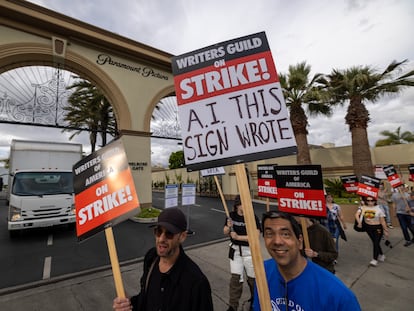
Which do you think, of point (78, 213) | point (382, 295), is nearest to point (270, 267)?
point (78, 213)

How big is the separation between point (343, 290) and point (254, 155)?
106cm

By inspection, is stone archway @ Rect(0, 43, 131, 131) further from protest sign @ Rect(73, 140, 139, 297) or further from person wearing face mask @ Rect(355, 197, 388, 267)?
person wearing face mask @ Rect(355, 197, 388, 267)

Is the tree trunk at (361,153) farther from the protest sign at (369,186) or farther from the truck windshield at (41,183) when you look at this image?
the truck windshield at (41,183)

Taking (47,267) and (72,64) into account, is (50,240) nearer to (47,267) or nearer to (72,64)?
(47,267)

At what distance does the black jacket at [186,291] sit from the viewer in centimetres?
148

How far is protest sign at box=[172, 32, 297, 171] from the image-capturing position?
172cm

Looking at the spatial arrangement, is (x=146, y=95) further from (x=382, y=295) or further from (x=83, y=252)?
(x=382, y=295)

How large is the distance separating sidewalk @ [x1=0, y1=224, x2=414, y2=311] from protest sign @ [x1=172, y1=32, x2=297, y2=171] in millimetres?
3080

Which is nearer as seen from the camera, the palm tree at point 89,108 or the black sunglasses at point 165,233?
the black sunglasses at point 165,233

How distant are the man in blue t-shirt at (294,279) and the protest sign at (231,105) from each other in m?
0.57

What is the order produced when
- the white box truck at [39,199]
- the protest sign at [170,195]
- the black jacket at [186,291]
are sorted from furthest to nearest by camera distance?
the protest sign at [170,195] < the white box truck at [39,199] < the black jacket at [186,291]

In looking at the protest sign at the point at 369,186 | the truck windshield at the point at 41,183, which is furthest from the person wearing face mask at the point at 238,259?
the truck windshield at the point at 41,183

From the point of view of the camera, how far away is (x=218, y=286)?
4191 millimetres

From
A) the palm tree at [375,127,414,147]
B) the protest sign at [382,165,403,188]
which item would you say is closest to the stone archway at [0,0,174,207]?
the protest sign at [382,165,403,188]
